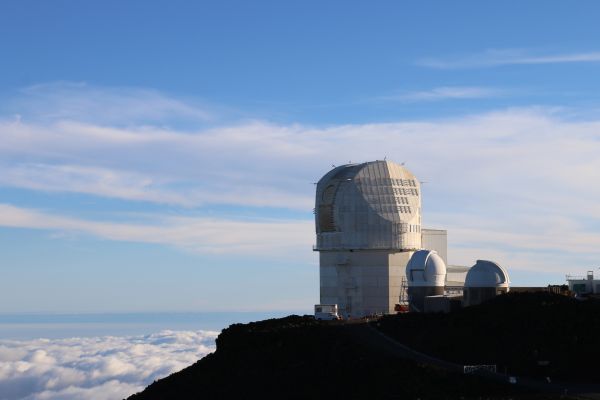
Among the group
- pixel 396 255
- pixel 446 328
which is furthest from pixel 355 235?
pixel 446 328

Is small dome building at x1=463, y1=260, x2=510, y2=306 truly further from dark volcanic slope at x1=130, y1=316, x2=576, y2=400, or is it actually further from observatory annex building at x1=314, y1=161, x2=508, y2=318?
observatory annex building at x1=314, y1=161, x2=508, y2=318

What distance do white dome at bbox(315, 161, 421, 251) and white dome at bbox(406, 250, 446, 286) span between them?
360 inches

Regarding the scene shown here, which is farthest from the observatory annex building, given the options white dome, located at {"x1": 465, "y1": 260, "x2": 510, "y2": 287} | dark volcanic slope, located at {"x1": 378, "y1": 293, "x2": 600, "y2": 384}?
dark volcanic slope, located at {"x1": 378, "y1": 293, "x2": 600, "y2": 384}

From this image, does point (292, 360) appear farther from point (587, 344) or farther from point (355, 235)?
point (355, 235)

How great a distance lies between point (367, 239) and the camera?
301ft

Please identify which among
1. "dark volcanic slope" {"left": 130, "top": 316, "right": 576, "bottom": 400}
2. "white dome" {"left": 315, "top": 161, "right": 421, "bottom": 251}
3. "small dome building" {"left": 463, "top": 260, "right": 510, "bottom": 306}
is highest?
"white dome" {"left": 315, "top": 161, "right": 421, "bottom": 251}

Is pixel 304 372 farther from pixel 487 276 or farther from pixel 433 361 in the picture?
pixel 487 276

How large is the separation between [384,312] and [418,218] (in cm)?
900

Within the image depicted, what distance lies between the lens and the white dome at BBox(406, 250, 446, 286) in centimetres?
8188

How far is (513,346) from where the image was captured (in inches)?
2472

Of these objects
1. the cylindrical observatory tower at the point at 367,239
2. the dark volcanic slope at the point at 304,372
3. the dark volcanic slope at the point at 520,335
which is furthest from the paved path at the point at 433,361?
the cylindrical observatory tower at the point at 367,239

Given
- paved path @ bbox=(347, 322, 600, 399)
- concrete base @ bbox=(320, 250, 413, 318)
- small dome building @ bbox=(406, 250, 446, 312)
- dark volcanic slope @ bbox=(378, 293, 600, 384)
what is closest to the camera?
paved path @ bbox=(347, 322, 600, 399)

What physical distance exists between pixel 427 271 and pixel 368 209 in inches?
451

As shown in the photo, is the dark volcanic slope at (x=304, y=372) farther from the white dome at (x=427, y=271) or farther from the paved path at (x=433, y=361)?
the white dome at (x=427, y=271)
